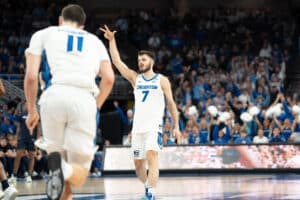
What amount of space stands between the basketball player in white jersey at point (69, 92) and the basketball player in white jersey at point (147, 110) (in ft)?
13.7

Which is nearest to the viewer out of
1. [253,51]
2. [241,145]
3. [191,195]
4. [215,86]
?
[191,195]

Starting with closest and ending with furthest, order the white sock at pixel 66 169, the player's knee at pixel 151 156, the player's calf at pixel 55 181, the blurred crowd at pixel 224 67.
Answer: the player's calf at pixel 55 181
the white sock at pixel 66 169
the player's knee at pixel 151 156
the blurred crowd at pixel 224 67

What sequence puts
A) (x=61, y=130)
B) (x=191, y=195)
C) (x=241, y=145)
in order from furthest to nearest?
(x=241, y=145) < (x=191, y=195) < (x=61, y=130)

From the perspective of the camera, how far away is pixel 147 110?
1238 centimetres

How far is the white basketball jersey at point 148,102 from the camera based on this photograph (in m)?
12.3

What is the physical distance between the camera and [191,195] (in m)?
13.8

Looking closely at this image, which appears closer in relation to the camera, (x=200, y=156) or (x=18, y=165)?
(x=18, y=165)

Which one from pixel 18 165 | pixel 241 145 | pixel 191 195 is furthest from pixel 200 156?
pixel 191 195

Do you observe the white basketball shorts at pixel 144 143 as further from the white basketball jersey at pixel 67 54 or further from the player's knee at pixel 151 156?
the white basketball jersey at pixel 67 54

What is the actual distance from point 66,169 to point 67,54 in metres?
1.11

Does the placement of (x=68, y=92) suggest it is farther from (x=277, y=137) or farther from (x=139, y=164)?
(x=277, y=137)

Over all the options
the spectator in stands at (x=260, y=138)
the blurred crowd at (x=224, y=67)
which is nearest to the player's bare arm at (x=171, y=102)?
the blurred crowd at (x=224, y=67)

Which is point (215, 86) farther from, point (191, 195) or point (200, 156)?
point (191, 195)

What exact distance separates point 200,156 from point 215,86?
17.2 ft
